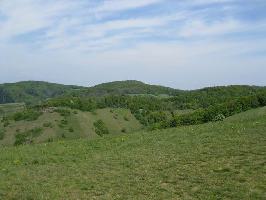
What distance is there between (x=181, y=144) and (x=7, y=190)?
11701mm

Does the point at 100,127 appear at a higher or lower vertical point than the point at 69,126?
lower

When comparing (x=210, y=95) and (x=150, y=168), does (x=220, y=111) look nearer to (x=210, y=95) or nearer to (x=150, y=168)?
(x=150, y=168)

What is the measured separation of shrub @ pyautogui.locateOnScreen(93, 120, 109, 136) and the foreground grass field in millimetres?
44246

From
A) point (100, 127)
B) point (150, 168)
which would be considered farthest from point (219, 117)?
point (100, 127)

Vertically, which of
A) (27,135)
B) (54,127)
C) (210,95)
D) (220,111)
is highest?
(210,95)

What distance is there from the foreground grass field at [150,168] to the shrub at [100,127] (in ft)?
145

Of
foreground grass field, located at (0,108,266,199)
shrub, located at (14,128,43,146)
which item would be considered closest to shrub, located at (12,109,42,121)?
shrub, located at (14,128,43,146)

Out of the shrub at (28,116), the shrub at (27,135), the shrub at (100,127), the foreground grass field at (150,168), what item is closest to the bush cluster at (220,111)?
the foreground grass field at (150,168)

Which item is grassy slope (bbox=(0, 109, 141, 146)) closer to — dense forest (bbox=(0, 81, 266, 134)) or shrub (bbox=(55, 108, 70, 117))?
shrub (bbox=(55, 108, 70, 117))

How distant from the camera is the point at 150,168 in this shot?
23.1 m

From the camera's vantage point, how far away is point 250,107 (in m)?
48.7

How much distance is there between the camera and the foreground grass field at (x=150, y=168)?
18688 mm

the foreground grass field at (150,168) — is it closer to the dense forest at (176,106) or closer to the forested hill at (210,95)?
the dense forest at (176,106)

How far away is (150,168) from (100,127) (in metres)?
59.7
